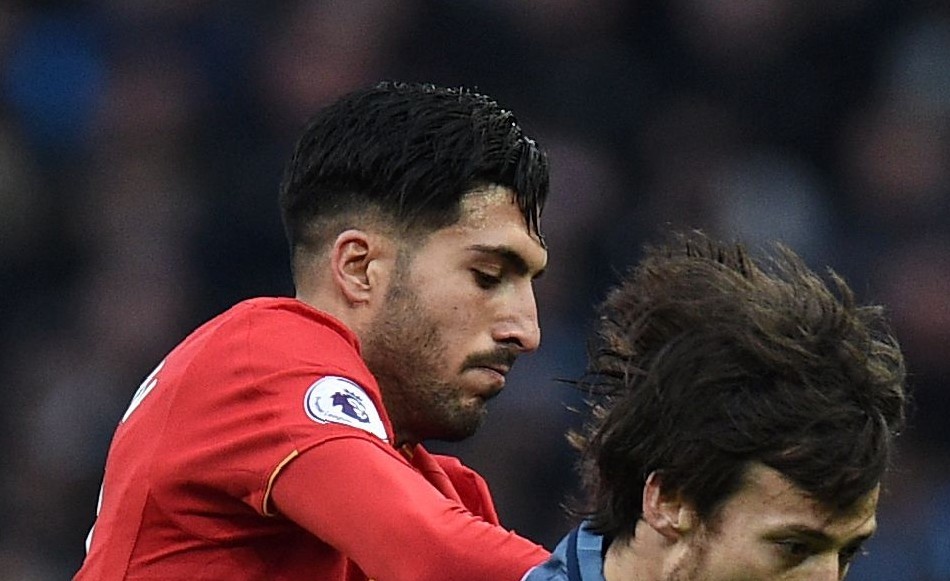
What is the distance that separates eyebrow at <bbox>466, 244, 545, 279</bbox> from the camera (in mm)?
3309

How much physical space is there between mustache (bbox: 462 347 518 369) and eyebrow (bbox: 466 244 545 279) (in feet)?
0.42

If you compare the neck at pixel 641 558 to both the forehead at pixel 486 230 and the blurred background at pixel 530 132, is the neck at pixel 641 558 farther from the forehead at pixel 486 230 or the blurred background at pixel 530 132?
the blurred background at pixel 530 132

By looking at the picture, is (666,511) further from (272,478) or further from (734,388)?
(272,478)

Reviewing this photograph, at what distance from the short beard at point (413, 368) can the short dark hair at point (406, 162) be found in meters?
0.13

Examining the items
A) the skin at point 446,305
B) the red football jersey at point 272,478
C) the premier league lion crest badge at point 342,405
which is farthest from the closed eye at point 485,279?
the premier league lion crest badge at point 342,405

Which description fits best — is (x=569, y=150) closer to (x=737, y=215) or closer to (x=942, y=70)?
(x=737, y=215)

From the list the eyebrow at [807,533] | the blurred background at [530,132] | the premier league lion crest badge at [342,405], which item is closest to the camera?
the eyebrow at [807,533]

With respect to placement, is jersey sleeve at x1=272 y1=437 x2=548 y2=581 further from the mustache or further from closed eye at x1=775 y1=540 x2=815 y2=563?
the mustache

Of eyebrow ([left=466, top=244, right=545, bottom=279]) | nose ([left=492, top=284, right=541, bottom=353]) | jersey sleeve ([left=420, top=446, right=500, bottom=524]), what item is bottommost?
jersey sleeve ([left=420, top=446, right=500, bottom=524])

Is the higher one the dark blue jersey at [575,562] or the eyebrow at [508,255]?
the eyebrow at [508,255]

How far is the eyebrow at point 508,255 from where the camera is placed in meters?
3.31

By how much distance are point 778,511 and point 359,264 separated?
0.96 m

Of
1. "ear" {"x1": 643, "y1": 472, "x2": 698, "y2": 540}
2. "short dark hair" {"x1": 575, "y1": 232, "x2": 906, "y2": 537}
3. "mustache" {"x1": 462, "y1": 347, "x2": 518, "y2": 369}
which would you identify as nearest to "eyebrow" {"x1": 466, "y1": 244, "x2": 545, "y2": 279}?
"mustache" {"x1": 462, "y1": 347, "x2": 518, "y2": 369}

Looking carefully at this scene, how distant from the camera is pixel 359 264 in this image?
11.0 feet
